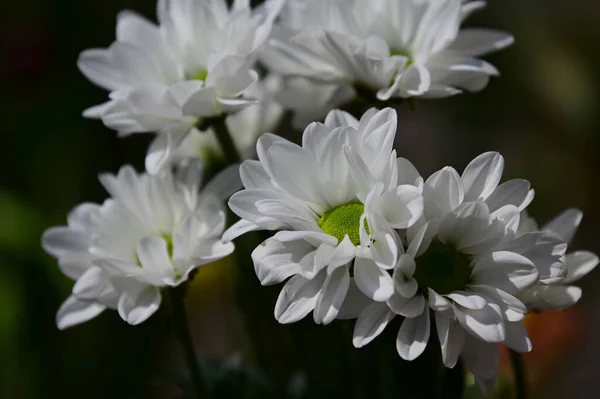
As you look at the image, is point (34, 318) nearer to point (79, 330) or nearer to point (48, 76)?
point (79, 330)

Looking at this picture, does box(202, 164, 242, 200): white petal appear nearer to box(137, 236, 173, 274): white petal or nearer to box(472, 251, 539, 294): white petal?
box(137, 236, 173, 274): white petal

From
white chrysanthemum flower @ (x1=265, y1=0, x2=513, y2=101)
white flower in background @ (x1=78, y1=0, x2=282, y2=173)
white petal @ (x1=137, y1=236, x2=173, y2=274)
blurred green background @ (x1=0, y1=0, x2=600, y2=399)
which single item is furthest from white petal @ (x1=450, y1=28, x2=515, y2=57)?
blurred green background @ (x1=0, y1=0, x2=600, y2=399)

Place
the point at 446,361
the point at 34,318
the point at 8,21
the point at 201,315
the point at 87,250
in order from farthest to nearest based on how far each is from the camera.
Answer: the point at 8,21 → the point at 201,315 → the point at 34,318 → the point at 87,250 → the point at 446,361

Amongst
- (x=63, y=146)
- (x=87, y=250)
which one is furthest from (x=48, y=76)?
(x=87, y=250)

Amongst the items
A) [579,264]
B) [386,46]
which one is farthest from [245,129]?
[579,264]

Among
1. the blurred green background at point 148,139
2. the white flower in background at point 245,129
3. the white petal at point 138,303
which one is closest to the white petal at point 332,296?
the white petal at point 138,303

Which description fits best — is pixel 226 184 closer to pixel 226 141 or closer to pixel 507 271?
pixel 226 141

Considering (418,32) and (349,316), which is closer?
(349,316)
